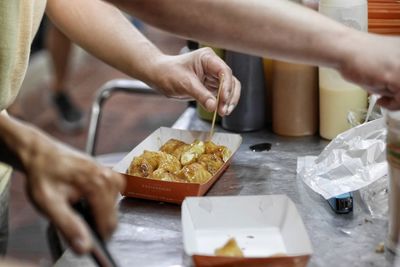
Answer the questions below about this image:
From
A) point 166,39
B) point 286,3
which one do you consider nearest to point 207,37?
point 286,3

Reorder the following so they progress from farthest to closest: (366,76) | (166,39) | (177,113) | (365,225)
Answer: (166,39)
(177,113)
(365,225)
(366,76)

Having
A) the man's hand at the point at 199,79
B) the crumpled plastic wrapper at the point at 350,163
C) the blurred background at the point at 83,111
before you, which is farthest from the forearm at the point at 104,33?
the blurred background at the point at 83,111

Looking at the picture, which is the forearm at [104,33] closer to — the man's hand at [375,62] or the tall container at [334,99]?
the tall container at [334,99]

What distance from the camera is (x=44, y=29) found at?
15.0 feet

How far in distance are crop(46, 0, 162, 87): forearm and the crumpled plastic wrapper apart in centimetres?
41

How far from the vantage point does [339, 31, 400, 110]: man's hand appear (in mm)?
1077

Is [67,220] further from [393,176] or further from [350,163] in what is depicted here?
[350,163]

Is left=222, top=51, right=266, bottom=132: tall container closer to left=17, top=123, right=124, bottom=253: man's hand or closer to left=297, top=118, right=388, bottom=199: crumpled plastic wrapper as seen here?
left=297, top=118, right=388, bottom=199: crumpled plastic wrapper

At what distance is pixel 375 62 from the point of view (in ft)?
3.54

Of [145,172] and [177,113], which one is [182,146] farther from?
[177,113]

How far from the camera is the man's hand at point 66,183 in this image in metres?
0.77

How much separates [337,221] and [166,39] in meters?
4.27

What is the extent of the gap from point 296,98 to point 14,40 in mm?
678

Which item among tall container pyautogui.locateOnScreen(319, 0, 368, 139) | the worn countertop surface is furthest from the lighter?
tall container pyautogui.locateOnScreen(319, 0, 368, 139)
